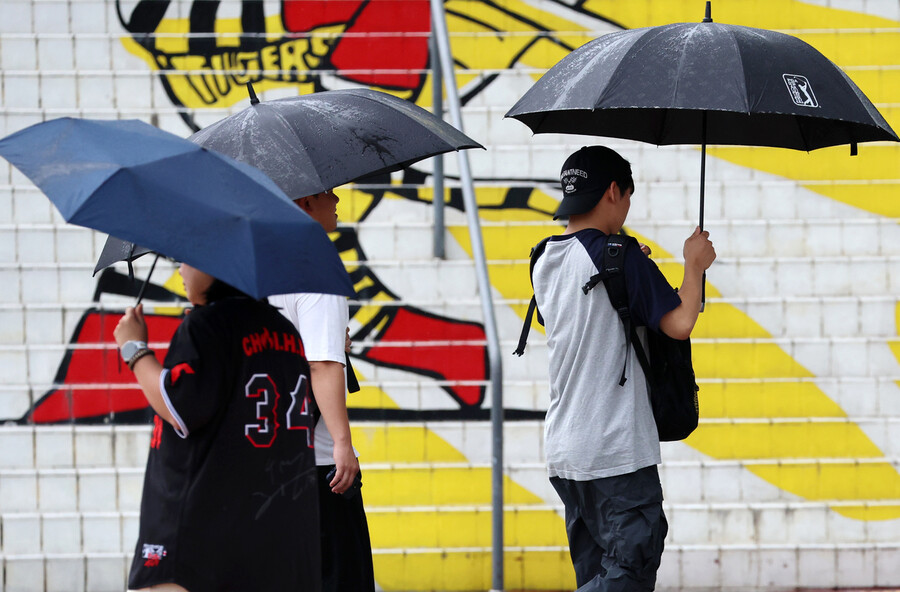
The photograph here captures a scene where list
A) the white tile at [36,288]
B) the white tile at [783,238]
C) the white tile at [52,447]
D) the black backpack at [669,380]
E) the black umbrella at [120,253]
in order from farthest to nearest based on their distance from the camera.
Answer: the white tile at [783,238]
the white tile at [36,288]
the white tile at [52,447]
the black backpack at [669,380]
the black umbrella at [120,253]

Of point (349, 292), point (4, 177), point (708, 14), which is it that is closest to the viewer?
point (349, 292)

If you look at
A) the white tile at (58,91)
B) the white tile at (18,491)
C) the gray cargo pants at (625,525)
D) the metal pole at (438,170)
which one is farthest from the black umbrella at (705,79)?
the white tile at (58,91)

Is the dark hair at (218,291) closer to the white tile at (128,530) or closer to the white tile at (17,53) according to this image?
the white tile at (128,530)

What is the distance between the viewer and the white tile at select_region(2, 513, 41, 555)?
562cm

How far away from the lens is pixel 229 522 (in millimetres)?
2689

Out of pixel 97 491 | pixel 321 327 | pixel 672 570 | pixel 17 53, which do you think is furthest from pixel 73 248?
pixel 672 570

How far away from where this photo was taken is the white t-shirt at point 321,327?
3398mm

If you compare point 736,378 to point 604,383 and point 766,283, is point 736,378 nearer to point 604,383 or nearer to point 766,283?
point 766,283

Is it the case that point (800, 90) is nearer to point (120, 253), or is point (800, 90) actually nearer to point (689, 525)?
point (120, 253)

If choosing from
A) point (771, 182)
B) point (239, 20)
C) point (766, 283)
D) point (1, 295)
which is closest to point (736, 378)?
point (766, 283)

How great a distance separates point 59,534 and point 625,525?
3.30 meters

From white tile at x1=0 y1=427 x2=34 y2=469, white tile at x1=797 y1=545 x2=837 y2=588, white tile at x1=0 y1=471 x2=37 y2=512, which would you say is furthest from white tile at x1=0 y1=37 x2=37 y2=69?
white tile at x1=797 y1=545 x2=837 y2=588

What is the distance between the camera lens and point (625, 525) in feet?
11.4

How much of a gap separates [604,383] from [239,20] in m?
3.97
